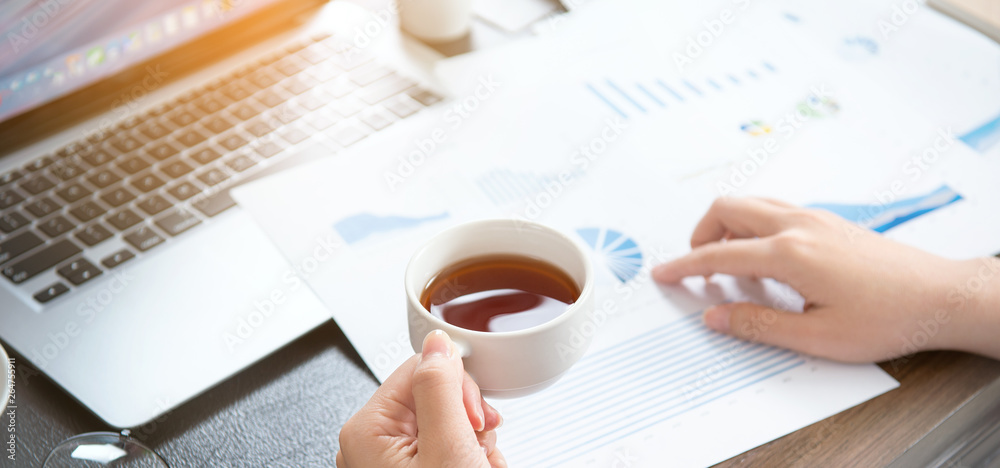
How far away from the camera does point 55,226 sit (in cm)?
74

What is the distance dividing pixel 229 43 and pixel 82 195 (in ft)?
0.98

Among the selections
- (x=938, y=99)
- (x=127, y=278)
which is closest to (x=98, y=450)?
(x=127, y=278)

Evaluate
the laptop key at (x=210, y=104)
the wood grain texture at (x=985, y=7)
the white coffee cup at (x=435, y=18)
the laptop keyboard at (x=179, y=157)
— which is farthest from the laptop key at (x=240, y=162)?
the wood grain texture at (x=985, y=7)

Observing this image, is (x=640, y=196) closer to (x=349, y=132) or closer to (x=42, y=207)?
(x=349, y=132)

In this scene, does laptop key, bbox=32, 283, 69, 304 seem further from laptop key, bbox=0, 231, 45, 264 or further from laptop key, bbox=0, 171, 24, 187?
laptop key, bbox=0, 171, 24, 187

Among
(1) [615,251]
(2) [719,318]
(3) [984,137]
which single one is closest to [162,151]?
(1) [615,251]

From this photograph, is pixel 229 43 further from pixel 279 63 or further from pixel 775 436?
Answer: pixel 775 436

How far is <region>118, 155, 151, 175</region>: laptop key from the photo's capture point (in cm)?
82

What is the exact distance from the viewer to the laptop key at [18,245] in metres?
0.71

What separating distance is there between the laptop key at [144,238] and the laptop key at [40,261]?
1.9 inches

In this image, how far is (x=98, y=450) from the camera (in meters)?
0.56

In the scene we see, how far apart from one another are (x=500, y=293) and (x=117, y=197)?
18.2 inches

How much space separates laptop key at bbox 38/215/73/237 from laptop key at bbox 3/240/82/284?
0.06 ft

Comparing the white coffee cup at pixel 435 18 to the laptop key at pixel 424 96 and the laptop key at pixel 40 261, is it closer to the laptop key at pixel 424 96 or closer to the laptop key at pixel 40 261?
the laptop key at pixel 424 96
